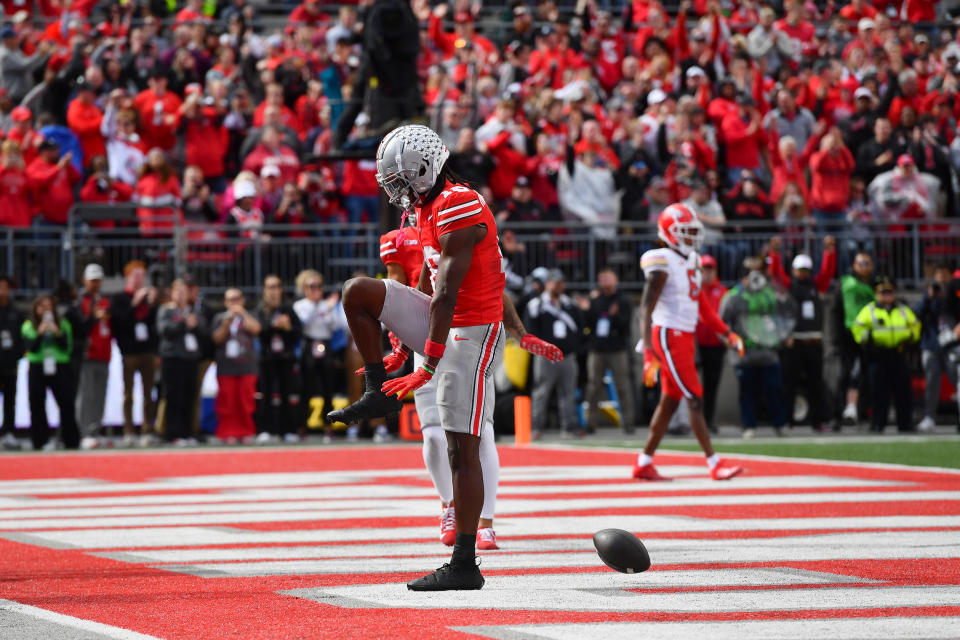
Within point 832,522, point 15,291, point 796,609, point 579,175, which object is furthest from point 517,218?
point 796,609

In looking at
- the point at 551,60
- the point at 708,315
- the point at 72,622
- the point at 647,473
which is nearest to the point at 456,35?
the point at 551,60

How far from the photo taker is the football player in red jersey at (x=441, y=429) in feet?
27.0

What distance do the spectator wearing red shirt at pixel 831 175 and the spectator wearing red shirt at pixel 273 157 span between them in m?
7.23

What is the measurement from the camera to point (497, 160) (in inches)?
854

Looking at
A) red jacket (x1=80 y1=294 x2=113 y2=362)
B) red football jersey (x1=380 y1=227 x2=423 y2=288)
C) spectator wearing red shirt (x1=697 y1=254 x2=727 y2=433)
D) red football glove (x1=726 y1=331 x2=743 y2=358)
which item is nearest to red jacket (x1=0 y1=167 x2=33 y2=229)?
red jacket (x1=80 y1=294 x2=113 y2=362)

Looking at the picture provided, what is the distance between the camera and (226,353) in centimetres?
2014

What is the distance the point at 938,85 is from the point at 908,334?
266 inches

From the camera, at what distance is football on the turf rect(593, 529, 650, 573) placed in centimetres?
697

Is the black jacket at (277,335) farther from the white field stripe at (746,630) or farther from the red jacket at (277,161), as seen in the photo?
the white field stripe at (746,630)

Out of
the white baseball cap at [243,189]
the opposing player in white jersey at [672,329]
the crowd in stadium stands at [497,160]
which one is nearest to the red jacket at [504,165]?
the crowd in stadium stands at [497,160]

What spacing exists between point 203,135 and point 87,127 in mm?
1544

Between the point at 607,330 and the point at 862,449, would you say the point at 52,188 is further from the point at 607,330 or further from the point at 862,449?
the point at 862,449

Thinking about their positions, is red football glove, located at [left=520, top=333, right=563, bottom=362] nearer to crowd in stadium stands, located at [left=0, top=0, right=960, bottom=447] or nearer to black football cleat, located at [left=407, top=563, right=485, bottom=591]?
black football cleat, located at [left=407, top=563, right=485, bottom=591]

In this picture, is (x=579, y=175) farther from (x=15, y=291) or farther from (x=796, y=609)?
(x=796, y=609)
